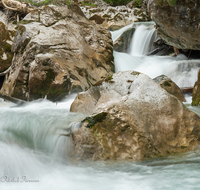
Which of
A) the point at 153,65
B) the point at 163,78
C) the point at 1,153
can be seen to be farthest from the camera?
the point at 153,65

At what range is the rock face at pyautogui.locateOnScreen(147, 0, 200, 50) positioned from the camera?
18.5 ft

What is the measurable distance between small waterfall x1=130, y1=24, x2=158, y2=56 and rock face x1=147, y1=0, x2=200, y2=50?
460 cm

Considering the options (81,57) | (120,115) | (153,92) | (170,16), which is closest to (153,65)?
(170,16)

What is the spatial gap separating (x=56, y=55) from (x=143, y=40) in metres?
7.14

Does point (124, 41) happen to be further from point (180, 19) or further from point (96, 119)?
point (96, 119)

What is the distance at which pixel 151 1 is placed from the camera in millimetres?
6520

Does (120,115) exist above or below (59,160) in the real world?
above

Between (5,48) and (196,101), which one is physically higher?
(5,48)

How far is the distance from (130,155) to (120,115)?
0.57 metres

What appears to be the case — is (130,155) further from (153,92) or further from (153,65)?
(153,65)

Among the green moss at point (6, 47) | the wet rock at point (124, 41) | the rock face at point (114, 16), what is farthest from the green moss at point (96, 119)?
the rock face at point (114, 16)

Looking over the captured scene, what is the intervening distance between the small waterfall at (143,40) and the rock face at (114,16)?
127 inches

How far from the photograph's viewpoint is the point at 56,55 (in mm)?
6355

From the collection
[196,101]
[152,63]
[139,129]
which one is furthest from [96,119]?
[152,63]
